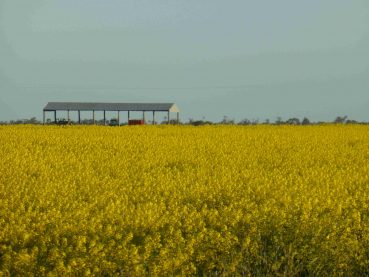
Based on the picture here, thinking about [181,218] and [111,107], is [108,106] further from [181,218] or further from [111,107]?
[181,218]

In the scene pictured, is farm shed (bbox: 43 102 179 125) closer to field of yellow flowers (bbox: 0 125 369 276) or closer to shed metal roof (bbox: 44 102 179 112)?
shed metal roof (bbox: 44 102 179 112)

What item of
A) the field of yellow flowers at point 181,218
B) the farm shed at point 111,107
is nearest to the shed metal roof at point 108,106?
the farm shed at point 111,107

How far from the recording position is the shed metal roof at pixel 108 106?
62.1m

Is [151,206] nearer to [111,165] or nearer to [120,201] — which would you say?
[120,201]

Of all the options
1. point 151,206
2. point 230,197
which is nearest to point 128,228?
point 151,206

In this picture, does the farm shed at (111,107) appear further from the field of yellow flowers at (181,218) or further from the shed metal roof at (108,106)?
the field of yellow flowers at (181,218)

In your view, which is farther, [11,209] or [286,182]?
[286,182]

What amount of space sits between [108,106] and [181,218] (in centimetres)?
5476

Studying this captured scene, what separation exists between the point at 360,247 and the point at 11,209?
20.0ft

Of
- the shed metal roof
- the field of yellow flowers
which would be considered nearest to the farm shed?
the shed metal roof

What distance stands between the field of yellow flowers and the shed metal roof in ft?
139

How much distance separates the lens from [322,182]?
15.1 m

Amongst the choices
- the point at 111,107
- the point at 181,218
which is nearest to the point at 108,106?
the point at 111,107

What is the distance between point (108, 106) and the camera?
64.5 meters
